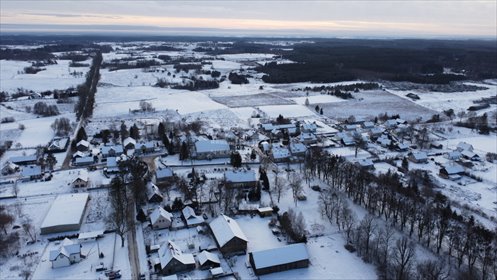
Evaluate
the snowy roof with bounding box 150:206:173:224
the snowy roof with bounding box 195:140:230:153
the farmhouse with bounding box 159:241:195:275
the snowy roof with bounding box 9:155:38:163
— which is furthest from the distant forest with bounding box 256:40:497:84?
the farmhouse with bounding box 159:241:195:275

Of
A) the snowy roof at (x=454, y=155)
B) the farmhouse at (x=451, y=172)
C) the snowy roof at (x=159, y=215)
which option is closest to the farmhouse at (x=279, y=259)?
the snowy roof at (x=159, y=215)

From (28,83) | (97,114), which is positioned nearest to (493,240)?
(97,114)

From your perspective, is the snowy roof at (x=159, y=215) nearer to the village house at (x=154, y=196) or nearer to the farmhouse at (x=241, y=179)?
the village house at (x=154, y=196)

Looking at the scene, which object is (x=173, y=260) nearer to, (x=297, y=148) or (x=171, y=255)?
(x=171, y=255)

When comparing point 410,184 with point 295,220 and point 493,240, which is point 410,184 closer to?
point 493,240

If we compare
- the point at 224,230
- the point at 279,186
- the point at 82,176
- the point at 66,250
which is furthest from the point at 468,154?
the point at 66,250

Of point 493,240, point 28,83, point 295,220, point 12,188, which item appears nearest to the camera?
point 493,240
